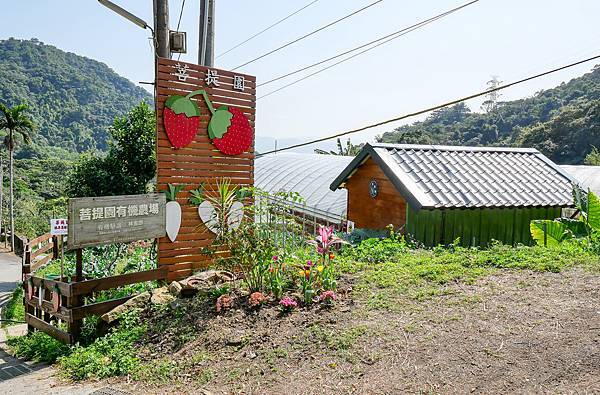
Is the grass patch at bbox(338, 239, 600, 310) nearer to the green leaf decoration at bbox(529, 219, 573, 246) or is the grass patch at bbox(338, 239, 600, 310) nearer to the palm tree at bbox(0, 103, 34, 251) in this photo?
the green leaf decoration at bbox(529, 219, 573, 246)

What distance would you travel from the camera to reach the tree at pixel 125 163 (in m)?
16.5

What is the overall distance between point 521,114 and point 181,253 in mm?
52707

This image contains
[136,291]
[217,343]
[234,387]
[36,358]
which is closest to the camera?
[234,387]

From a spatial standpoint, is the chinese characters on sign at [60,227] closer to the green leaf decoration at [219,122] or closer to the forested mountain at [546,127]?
the green leaf decoration at [219,122]

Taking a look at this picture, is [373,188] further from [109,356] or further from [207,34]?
[109,356]

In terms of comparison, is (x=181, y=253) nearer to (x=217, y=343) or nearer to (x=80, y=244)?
(x=80, y=244)

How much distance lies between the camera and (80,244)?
614 centimetres

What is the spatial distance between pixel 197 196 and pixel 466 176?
533 centimetres

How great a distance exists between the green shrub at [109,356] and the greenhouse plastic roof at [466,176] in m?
4.94

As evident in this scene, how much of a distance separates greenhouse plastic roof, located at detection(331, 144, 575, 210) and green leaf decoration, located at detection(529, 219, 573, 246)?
1.11 meters

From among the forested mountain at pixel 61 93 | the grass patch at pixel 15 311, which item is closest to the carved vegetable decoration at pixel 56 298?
the grass patch at pixel 15 311

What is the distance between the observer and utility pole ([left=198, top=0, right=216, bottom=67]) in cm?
1150

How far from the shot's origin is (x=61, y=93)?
88.4 metres

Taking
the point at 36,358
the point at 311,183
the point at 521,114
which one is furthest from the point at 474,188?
the point at 521,114
